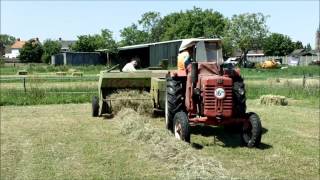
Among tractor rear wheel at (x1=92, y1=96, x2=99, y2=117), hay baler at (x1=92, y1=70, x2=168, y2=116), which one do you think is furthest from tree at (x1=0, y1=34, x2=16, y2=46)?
tractor rear wheel at (x1=92, y1=96, x2=99, y2=117)

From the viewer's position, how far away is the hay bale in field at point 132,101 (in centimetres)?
1497

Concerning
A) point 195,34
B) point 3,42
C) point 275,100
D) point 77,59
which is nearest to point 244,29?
point 195,34

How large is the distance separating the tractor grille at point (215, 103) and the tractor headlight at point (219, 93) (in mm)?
63

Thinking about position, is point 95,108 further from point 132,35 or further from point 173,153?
point 132,35

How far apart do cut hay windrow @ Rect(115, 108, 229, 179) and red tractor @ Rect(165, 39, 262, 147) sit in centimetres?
51

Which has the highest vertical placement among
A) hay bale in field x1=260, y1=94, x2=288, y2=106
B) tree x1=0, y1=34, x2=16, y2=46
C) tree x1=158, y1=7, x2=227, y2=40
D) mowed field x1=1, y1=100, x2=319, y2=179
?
tree x1=158, y1=7, x2=227, y2=40

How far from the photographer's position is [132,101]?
14984 millimetres

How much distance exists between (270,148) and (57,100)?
1184 centimetres

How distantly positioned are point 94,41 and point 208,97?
81.6 meters

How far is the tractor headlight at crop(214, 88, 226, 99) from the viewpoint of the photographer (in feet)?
34.5

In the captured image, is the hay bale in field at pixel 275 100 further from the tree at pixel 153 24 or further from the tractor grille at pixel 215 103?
the tree at pixel 153 24

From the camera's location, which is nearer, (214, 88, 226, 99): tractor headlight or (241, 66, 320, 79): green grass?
(214, 88, 226, 99): tractor headlight

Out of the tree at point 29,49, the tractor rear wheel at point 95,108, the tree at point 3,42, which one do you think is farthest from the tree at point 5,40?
the tractor rear wheel at point 95,108

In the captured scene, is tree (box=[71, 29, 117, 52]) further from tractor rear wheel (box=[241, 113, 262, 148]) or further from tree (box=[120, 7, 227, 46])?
tractor rear wheel (box=[241, 113, 262, 148])
